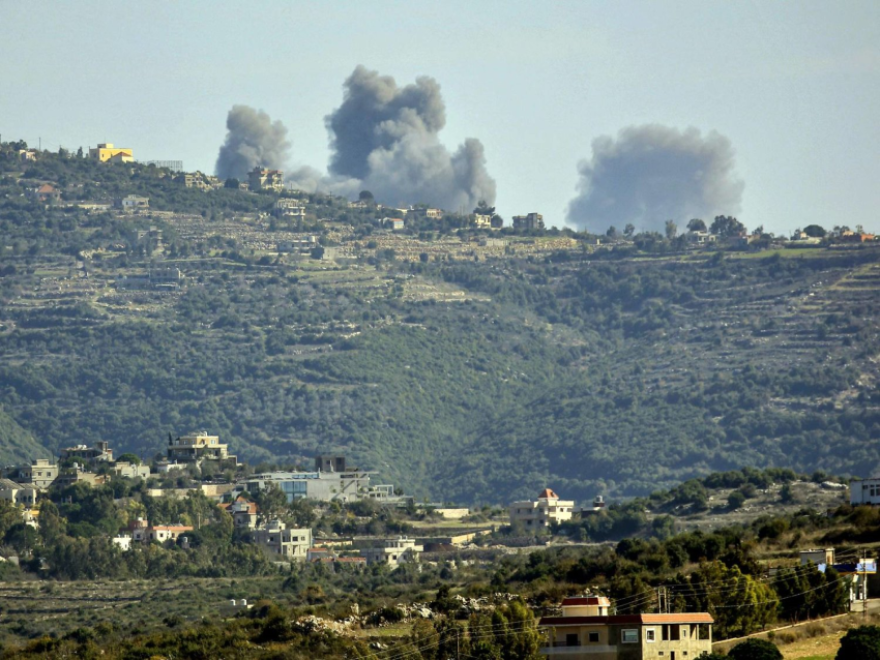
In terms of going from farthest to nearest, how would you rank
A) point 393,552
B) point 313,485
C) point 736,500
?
1. point 313,485
2. point 393,552
3. point 736,500

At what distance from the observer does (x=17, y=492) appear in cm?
13650

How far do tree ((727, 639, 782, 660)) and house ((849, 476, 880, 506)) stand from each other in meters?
32.4

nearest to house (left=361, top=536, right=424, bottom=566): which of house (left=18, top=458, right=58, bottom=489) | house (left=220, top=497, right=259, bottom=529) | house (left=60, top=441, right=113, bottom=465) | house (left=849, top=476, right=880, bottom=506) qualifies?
house (left=220, top=497, right=259, bottom=529)

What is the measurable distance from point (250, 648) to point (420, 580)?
37.2 metres

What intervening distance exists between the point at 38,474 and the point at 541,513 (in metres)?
26.5

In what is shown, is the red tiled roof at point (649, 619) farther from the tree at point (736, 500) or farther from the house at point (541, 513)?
the house at point (541, 513)

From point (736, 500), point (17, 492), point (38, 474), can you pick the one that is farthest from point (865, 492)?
point (38, 474)

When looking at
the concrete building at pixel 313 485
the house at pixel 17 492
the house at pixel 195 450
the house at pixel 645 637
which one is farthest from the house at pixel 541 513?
the house at pixel 645 637

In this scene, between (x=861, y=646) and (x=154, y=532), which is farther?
(x=154, y=532)

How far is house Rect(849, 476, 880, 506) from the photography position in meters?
91.9

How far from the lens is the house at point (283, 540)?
130 m

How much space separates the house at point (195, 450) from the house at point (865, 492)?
64.7 metres

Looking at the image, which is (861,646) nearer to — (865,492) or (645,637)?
(645,637)

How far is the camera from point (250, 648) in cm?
7444
